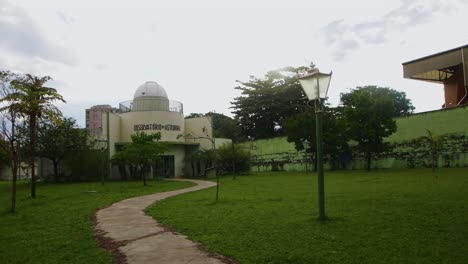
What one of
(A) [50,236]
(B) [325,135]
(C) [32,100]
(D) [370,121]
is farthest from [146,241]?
(B) [325,135]

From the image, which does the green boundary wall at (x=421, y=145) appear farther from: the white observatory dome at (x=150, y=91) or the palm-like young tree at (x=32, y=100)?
the palm-like young tree at (x=32, y=100)

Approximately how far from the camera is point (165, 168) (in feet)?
117

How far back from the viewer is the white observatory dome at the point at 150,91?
36.0 m

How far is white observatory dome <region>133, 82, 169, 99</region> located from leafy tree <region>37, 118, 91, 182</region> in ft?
23.1

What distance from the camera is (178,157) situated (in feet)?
121

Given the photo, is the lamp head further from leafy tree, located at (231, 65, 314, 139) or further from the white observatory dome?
leafy tree, located at (231, 65, 314, 139)

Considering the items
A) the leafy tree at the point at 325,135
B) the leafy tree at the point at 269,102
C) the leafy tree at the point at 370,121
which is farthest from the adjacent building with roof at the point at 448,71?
the leafy tree at the point at 269,102

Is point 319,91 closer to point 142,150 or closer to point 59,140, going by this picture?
point 142,150

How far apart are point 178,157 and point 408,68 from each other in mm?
21355

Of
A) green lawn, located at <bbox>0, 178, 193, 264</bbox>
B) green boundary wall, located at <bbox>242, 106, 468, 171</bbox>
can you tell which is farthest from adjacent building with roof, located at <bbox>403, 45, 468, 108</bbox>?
green lawn, located at <bbox>0, 178, 193, 264</bbox>

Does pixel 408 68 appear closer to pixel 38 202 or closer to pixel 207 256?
pixel 38 202

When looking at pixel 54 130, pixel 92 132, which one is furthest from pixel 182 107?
pixel 54 130

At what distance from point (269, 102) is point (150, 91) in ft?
58.7

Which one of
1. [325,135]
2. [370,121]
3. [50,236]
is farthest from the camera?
[325,135]
